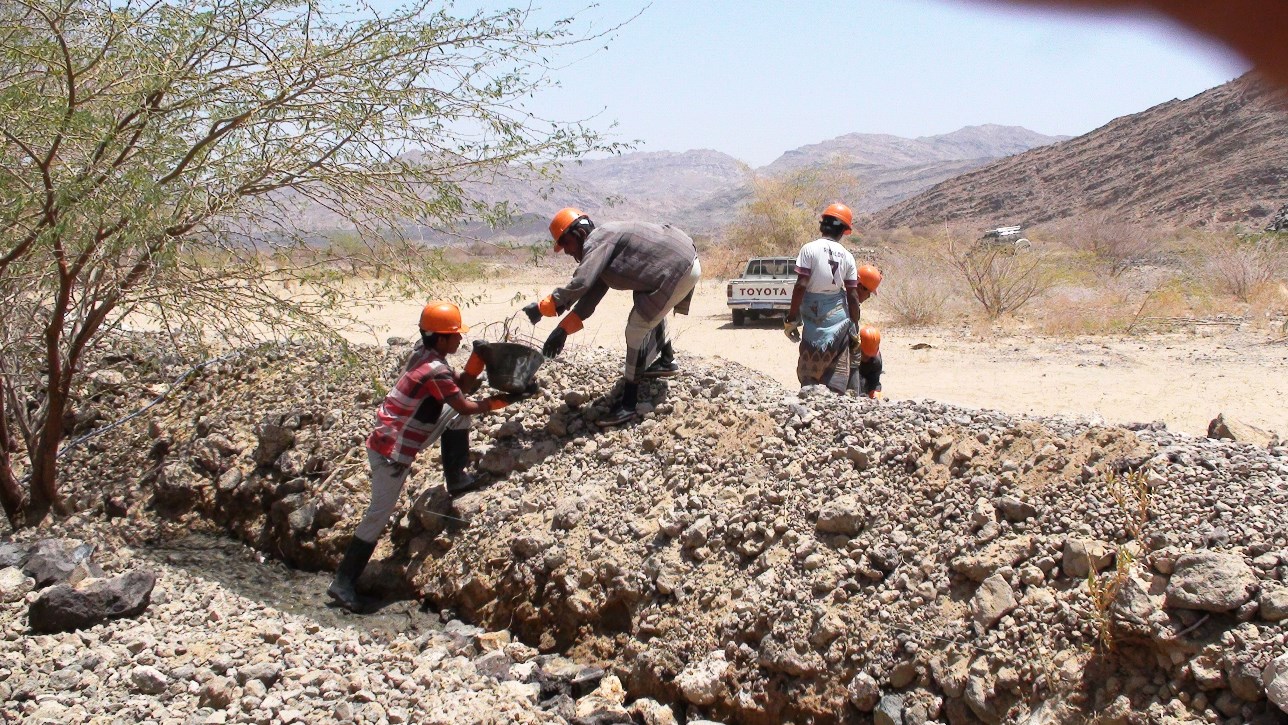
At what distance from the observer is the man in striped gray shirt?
5297 mm

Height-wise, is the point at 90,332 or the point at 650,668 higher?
the point at 90,332

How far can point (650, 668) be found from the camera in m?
4.41

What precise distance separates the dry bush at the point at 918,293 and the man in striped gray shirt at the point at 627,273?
480 inches

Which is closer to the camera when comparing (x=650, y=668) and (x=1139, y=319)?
(x=650, y=668)

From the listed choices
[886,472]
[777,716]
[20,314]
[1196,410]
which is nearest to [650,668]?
[777,716]

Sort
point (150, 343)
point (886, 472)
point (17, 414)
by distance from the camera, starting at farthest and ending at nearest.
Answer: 1. point (150, 343)
2. point (17, 414)
3. point (886, 472)

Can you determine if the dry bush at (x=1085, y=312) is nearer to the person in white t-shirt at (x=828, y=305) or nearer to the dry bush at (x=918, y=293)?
the dry bush at (x=918, y=293)

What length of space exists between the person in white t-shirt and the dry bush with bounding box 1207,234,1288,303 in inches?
551

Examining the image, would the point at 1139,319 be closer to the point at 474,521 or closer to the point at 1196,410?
the point at 1196,410

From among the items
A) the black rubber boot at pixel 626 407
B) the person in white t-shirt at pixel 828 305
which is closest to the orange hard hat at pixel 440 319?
the black rubber boot at pixel 626 407

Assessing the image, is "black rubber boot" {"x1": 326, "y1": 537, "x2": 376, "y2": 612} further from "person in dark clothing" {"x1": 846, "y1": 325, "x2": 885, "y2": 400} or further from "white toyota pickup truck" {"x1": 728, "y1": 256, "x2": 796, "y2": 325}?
"white toyota pickup truck" {"x1": 728, "y1": 256, "x2": 796, "y2": 325}

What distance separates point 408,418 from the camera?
5129mm

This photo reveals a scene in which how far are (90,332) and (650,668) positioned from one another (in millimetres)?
4293

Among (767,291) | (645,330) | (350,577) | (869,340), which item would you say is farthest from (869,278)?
(767,291)
